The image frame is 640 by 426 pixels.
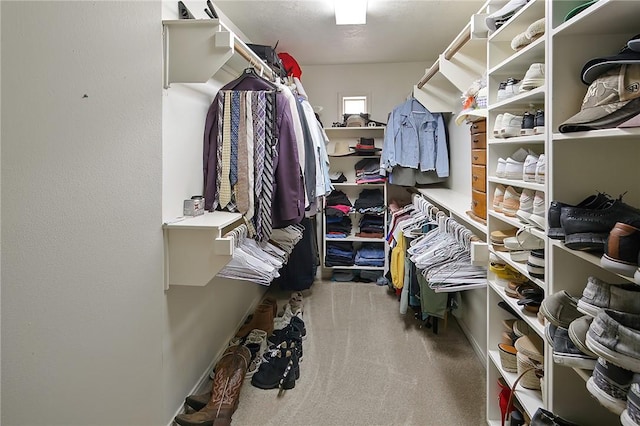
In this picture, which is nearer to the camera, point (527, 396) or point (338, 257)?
point (527, 396)

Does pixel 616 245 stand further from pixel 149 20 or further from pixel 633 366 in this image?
pixel 149 20

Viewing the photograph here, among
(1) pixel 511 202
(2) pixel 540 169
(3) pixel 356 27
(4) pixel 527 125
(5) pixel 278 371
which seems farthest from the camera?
(3) pixel 356 27

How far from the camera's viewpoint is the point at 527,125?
1.40 metres

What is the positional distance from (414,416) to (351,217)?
8.72 ft

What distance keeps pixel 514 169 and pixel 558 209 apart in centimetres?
43

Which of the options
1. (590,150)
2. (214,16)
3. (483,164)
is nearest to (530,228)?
(590,150)

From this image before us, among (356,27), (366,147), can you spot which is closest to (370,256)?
(366,147)

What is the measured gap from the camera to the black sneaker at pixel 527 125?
138 centimetres

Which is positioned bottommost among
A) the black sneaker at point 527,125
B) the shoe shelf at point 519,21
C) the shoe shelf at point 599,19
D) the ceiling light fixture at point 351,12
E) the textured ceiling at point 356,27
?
the black sneaker at point 527,125

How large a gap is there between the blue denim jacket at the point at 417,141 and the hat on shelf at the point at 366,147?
43 centimetres

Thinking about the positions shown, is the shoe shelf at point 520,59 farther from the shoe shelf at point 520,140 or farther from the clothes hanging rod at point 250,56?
the clothes hanging rod at point 250,56

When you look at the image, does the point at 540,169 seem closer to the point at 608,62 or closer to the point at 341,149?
the point at 608,62

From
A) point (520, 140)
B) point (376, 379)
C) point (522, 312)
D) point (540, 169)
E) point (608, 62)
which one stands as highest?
point (608, 62)

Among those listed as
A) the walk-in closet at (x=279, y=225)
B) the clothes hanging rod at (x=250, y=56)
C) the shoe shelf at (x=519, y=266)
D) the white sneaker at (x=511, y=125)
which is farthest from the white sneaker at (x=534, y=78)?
the clothes hanging rod at (x=250, y=56)
